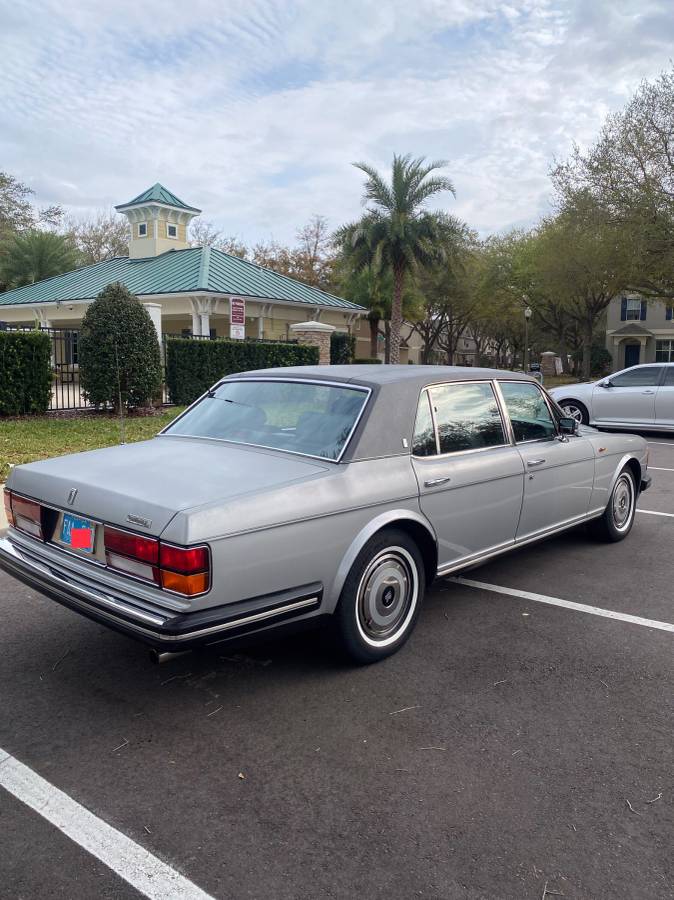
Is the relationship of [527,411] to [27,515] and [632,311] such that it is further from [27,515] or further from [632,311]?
[632,311]

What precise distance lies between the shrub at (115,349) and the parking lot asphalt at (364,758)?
9.74 metres

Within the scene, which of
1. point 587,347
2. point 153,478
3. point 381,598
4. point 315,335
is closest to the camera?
point 153,478

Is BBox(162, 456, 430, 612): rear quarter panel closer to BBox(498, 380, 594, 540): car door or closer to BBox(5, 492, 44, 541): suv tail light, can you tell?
BBox(5, 492, 44, 541): suv tail light

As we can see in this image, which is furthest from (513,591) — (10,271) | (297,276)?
(297,276)

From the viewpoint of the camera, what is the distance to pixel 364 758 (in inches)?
114

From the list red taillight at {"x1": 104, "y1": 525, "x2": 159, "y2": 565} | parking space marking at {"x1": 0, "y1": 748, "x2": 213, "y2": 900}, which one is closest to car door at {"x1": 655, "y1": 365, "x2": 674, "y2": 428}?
red taillight at {"x1": 104, "y1": 525, "x2": 159, "y2": 565}

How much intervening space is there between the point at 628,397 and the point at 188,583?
12.7 m

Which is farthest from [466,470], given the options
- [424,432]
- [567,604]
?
[567,604]

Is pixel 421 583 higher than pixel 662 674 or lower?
higher

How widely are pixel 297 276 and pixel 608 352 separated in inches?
911

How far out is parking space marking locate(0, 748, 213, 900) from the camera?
2.18 metres

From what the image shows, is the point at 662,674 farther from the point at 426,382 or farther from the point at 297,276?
the point at 297,276

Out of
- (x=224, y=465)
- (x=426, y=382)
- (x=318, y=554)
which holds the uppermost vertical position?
(x=426, y=382)

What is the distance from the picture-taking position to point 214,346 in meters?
16.4
